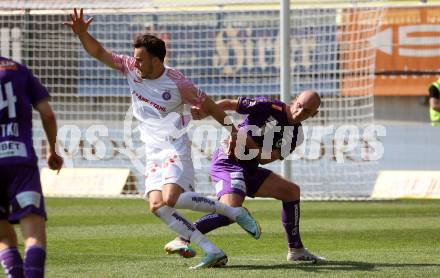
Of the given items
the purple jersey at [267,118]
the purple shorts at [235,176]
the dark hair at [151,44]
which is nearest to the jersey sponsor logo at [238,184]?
the purple shorts at [235,176]

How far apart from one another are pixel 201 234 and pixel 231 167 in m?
1.06

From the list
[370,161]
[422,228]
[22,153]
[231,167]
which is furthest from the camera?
[370,161]

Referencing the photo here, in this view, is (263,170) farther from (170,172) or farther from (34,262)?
(34,262)

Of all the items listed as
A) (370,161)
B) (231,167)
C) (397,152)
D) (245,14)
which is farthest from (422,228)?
(245,14)

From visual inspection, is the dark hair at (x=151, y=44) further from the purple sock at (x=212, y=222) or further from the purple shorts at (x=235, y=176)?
A: the purple sock at (x=212, y=222)

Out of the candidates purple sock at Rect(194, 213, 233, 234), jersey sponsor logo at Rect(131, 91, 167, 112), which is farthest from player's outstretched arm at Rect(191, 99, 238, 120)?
purple sock at Rect(194, 213, 233, 234)

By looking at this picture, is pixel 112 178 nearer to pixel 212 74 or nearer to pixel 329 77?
→ pixel 212 74

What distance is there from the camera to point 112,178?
20.7 metres

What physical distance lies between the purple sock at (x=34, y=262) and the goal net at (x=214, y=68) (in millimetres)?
12821

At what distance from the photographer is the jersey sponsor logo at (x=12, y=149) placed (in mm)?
6715

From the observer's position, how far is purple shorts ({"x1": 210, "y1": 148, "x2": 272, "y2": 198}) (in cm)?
991

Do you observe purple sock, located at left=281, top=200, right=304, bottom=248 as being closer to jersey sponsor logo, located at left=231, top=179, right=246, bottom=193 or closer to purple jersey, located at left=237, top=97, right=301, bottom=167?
jersey sponsor logo, located at left=231, top=179, right=246, bottom=193

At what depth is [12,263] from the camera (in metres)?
6.70

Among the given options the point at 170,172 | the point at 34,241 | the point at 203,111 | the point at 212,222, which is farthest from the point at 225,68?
the point at 34,241
